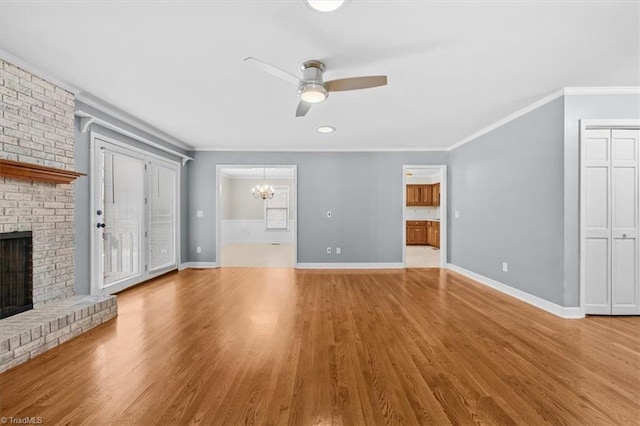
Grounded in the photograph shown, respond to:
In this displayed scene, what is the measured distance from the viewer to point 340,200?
6.10 meters

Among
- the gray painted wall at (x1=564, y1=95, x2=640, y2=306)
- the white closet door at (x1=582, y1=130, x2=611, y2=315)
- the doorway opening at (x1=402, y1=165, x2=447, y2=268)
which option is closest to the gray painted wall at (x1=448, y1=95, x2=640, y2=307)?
the gray painted wall at (x1=564, y1=95, x2=640, y2=306)

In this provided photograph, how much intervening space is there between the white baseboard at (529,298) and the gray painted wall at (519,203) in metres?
0.06

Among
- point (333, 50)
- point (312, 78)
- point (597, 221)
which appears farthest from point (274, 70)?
point (597, 221)

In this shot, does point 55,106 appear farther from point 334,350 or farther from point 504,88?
point 504,88

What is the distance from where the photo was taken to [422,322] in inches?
119

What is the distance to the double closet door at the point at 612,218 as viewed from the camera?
3.21 m

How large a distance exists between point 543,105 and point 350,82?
8.80 ft

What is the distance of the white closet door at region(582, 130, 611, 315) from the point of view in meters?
3.21

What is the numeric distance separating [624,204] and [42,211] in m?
6.28

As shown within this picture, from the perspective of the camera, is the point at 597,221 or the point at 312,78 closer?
the point at 312,78

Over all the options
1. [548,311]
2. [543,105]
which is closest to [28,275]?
[548,311]

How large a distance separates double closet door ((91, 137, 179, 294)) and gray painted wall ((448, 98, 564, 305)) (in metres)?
5.59

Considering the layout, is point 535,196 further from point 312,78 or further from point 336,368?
point 336,368

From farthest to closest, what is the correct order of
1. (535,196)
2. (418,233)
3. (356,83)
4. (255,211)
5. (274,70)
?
(255,211)
(418,233)
(535,196)
(356,83)
(274,70)
